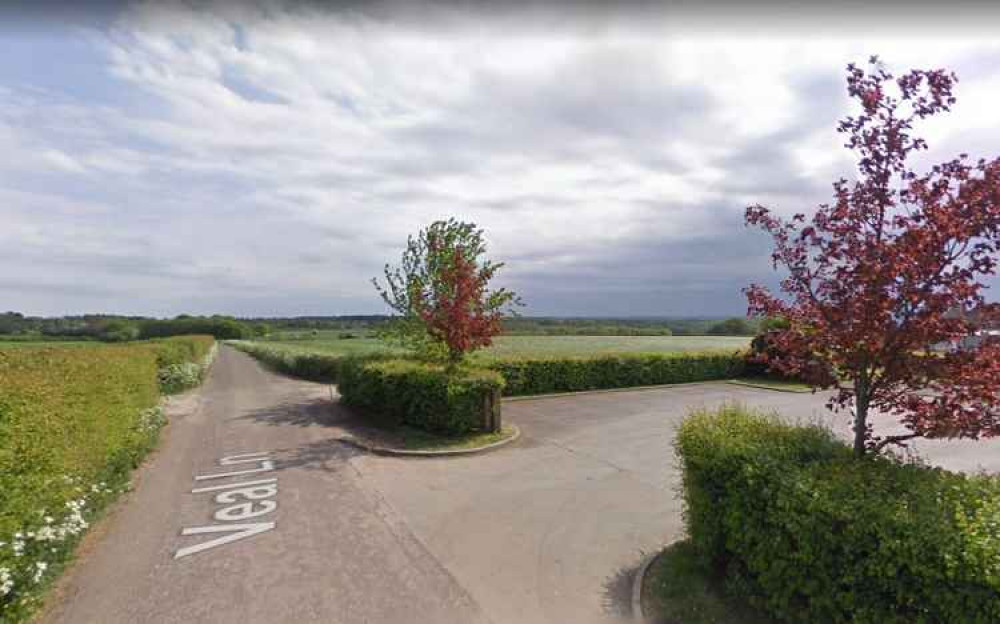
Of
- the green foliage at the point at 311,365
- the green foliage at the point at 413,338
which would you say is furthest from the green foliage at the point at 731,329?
the green foliage at the point at 413,338

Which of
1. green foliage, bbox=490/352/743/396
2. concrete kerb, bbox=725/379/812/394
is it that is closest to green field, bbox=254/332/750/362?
green foliage, bbox=490/352/743/396

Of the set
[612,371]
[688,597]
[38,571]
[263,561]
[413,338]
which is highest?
[413,338]

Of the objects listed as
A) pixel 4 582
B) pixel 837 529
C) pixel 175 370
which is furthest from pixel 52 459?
pixel 175 370

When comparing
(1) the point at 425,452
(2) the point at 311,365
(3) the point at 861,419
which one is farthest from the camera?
(2) the point at 311,365

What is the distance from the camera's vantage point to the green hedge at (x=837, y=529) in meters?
2.54

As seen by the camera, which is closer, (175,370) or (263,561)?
(263,561)

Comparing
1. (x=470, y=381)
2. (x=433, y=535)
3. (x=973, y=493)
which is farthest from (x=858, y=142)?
(x=470, y=381)

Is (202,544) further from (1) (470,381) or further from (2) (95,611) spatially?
(1) (470,381)

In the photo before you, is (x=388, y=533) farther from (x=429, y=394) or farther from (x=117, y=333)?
(x=117, y=333)

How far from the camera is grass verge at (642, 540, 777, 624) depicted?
143 inches

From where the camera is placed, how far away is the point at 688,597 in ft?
12.8

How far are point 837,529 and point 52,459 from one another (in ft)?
22.4

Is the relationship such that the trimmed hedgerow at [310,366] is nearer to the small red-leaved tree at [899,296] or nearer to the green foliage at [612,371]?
the green foliage at [612,371]

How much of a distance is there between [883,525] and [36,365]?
32.5 feet
